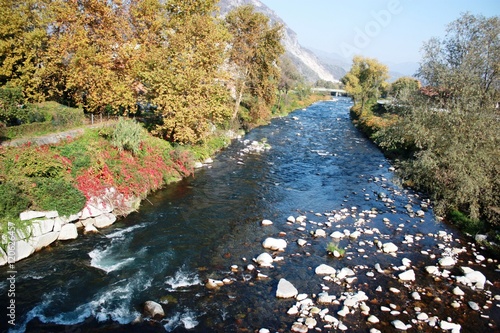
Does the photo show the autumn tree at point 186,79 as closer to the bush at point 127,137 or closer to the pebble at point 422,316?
the bush at point 127,137

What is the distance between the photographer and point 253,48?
154 ft

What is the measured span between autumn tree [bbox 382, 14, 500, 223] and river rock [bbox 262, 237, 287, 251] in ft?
39.5

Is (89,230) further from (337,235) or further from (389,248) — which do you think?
(389,248)

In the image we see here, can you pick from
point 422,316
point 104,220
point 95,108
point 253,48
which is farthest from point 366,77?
point 422,316

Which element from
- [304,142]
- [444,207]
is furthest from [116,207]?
[304,142]

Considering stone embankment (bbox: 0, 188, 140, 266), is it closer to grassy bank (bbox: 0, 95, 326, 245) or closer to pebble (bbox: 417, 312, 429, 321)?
grassy bank (bbox: 0, 95, 326, 245)

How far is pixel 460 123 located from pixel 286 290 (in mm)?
17408

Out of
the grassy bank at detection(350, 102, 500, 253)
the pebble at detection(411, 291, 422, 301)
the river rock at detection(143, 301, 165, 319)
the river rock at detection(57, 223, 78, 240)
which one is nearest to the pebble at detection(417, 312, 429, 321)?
the pebble at detection(411, 291, 422, 301)

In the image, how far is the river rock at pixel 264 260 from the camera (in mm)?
17048

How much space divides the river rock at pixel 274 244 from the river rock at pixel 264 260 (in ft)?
3.74

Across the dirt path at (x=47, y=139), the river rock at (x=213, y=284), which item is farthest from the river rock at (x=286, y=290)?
the dirt path at (x=47, y=139)

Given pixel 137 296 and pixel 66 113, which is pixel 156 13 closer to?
pixel 66 113

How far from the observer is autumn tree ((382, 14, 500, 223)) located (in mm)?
21688

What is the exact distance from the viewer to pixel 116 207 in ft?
70.9
